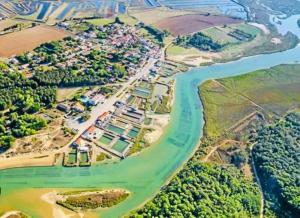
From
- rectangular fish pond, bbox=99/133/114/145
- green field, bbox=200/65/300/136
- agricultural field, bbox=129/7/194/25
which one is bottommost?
rectangular fish pond, bbox=99/133/114/145

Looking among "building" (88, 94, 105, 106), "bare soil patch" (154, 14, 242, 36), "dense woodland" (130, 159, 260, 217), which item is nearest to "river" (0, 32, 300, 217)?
"dense woodland" (130, 159, 260, 217)

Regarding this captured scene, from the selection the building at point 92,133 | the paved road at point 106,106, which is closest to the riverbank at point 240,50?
the paved road at point 106,106

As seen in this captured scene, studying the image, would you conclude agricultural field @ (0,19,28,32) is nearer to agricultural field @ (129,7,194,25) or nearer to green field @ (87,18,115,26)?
green field @ (87,18,115,26)

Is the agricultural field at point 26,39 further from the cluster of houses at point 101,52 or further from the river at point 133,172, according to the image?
the river at point 133,172

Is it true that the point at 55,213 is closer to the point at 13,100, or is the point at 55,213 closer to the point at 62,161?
the point at 62,161

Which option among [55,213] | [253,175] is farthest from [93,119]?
[253,175]
